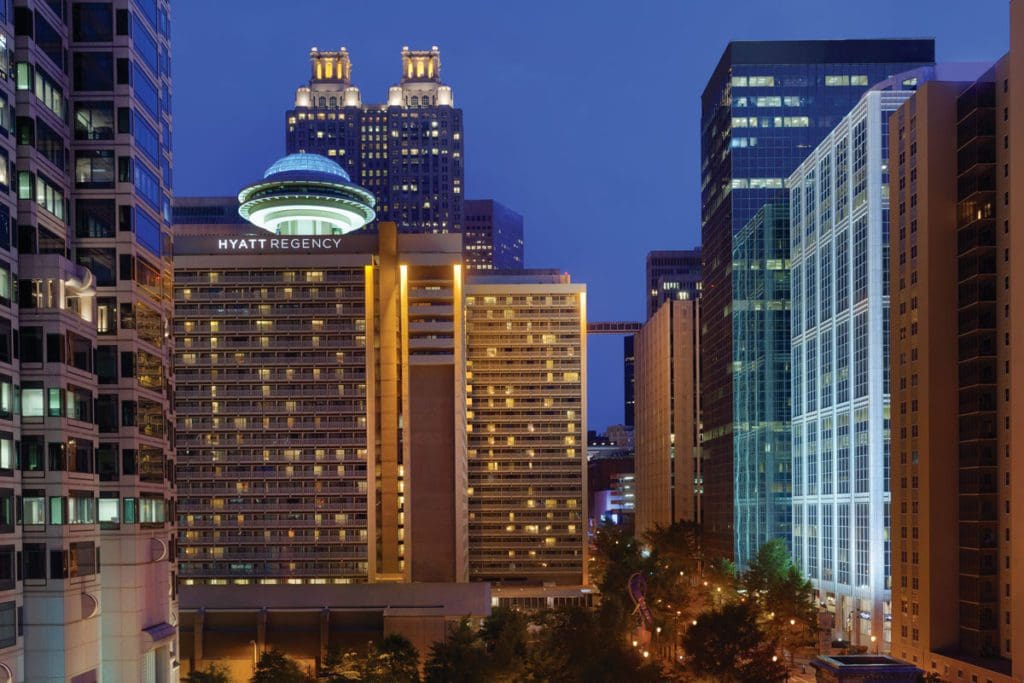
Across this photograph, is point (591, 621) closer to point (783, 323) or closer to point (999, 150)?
point (999, 150)

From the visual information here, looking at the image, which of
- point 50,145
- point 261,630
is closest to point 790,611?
point 261,630

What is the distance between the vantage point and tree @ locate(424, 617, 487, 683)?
310 ft

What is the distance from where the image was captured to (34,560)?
227 ft

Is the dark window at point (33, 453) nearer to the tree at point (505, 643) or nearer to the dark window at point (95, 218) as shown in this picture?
the dark window at point (95, 218)

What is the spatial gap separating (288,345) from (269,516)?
98.8 feet

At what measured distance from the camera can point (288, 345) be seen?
189 m

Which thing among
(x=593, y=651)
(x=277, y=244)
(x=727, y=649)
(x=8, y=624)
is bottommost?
(x=593, y=651)

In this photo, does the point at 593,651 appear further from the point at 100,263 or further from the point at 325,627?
the point at 100,263

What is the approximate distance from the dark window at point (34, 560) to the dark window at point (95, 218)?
24.6 meters

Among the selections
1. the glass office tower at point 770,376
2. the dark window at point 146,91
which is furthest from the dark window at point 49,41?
the glass office tower at point 770,376

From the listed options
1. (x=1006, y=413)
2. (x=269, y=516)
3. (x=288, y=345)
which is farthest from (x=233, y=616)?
(x=1006, y=413)

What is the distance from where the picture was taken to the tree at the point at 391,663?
318ft

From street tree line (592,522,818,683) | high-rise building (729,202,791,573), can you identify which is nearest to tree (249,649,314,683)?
street tree line (592,522,818,683)

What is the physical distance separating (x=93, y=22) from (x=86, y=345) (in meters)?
25.2
